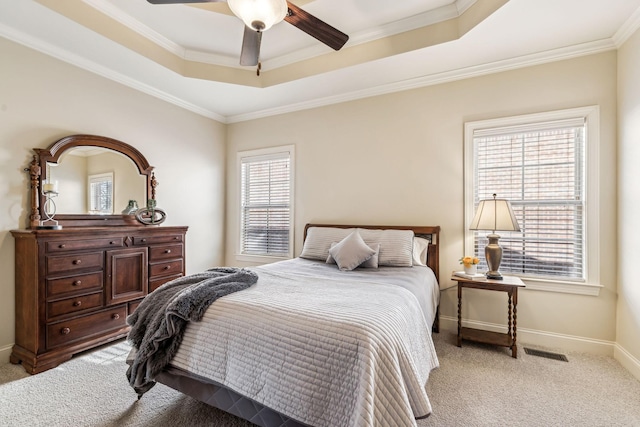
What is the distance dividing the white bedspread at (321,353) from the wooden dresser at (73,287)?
5.17 ft

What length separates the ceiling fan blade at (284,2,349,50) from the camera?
1880 millimetres

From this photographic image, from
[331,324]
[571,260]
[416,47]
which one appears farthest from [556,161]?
[331,324]

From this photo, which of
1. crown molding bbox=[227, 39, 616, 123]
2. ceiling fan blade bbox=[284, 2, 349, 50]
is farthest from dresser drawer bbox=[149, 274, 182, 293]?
ceiling fan blade bbox=[284, 2, 349, 50]

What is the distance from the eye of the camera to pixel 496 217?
2.60 m

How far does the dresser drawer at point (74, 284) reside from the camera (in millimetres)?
2383

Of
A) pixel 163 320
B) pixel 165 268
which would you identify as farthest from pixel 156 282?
pixel 163 320

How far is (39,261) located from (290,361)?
7.67ft

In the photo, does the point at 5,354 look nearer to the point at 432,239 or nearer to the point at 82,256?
the point at 82,256

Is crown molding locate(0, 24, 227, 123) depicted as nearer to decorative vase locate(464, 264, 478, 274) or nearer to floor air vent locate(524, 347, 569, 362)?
decorative vase locate(464, 264, 478, 274)

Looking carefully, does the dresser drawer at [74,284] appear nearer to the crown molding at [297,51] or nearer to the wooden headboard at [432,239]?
the crown molding at [297,51]

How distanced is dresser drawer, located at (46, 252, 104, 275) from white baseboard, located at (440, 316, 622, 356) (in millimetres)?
3697

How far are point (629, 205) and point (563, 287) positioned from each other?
2.81 feet

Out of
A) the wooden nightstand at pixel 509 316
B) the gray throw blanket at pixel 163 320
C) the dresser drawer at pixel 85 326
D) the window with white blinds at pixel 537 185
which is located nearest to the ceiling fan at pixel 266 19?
the gray throw blanket at pixel 163 320

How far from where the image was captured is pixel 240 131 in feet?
14.9
